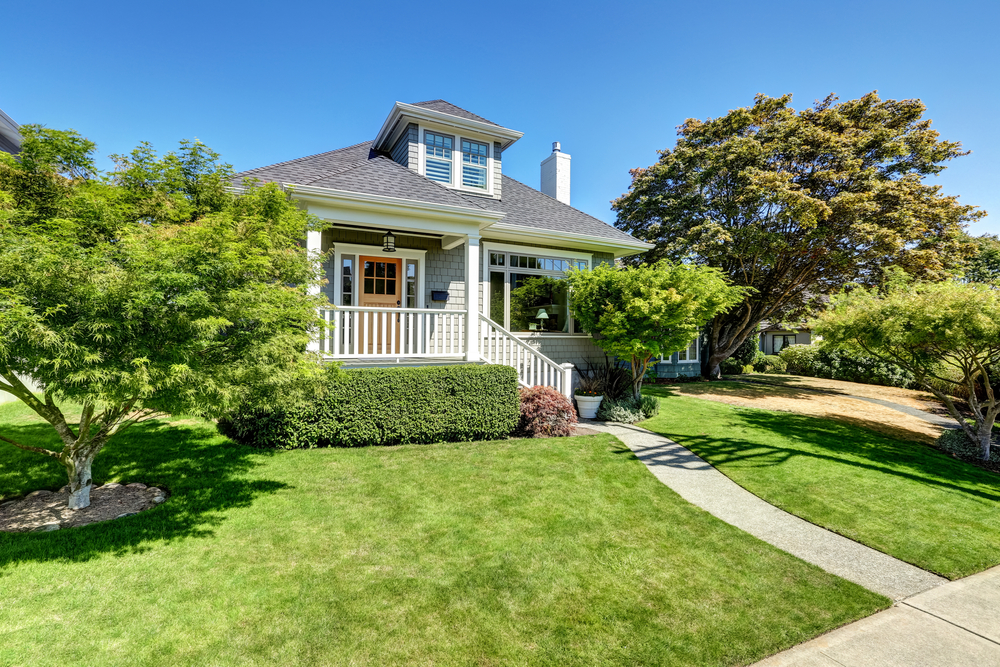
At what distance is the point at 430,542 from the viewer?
369 cm

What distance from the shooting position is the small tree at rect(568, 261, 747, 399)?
333 inches

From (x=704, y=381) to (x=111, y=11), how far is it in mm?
19628

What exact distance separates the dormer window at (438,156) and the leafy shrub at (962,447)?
38.5 ft

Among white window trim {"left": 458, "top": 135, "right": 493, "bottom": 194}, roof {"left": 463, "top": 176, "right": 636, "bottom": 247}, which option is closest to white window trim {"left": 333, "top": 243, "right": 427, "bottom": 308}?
roof {"left": 463, "top": 176, "right": 636, "bottom": 247}

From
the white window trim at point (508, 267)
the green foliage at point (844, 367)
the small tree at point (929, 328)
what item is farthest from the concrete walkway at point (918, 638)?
the green foliage at point (844, 367)

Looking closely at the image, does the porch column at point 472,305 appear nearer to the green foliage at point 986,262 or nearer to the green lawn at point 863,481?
the green lawn at point 863,481

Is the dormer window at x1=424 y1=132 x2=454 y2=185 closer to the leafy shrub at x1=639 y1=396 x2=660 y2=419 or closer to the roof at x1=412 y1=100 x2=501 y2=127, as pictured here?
the roof at x1=412 y1=100 x2=501 y2=127

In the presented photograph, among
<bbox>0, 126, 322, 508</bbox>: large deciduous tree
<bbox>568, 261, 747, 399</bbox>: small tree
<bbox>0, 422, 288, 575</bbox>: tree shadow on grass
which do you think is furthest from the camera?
<bbox>568, 261, 747, 399</bbox>: small tree

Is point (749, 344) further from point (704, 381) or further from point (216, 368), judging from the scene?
point (216, 368)

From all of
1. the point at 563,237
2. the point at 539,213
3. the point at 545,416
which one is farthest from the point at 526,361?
the point at 539,213

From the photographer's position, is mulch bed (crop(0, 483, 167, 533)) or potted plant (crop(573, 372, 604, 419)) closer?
mulch bed (crop(0, 483, 167, 533))

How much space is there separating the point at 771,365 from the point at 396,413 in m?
20.7

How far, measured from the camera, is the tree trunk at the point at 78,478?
3967 mm

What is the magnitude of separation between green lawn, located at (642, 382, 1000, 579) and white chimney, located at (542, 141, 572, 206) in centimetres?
842
